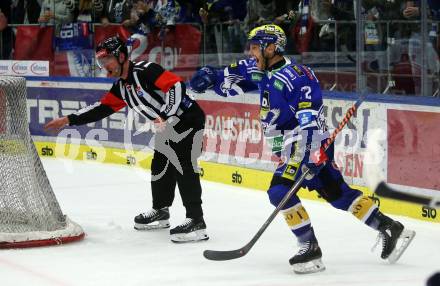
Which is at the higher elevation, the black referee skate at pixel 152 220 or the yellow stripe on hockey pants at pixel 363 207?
the yellow stripe on hockey pants at pixel 363 207

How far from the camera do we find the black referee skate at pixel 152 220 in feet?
21.0

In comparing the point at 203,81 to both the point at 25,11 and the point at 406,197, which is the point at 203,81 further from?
the point at 25,11

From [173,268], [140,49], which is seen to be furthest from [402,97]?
[140,49]

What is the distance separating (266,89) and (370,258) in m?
1.12

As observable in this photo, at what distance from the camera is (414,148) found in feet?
22.2

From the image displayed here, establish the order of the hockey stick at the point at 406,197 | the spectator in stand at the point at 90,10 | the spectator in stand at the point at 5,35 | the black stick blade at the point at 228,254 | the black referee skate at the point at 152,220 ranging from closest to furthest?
the hockey stick at the point at 406,197, the black stick blade at the point at 228,254, the black referee skate at the point at 152,220, the spectator in stand at the point at 90,10, the spectator in stand at the point at 5,35

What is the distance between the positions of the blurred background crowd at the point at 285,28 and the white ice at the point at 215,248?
44.5 inches

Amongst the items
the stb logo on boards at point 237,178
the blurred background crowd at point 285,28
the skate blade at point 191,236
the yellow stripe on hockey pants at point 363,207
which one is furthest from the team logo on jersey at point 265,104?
the stb logo on boards at point 237,178

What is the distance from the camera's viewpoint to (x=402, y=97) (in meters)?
6.94

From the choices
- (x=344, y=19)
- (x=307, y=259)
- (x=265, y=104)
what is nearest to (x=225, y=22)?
(x=344, y=19)

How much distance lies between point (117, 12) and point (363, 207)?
5526 mm

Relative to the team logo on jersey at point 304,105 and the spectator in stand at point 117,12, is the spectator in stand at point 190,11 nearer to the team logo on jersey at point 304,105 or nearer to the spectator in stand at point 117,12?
the spectator in stand at point 117,12

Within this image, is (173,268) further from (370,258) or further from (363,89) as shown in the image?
(363,89)

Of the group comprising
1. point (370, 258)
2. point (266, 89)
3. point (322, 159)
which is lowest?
point (370, 258)
